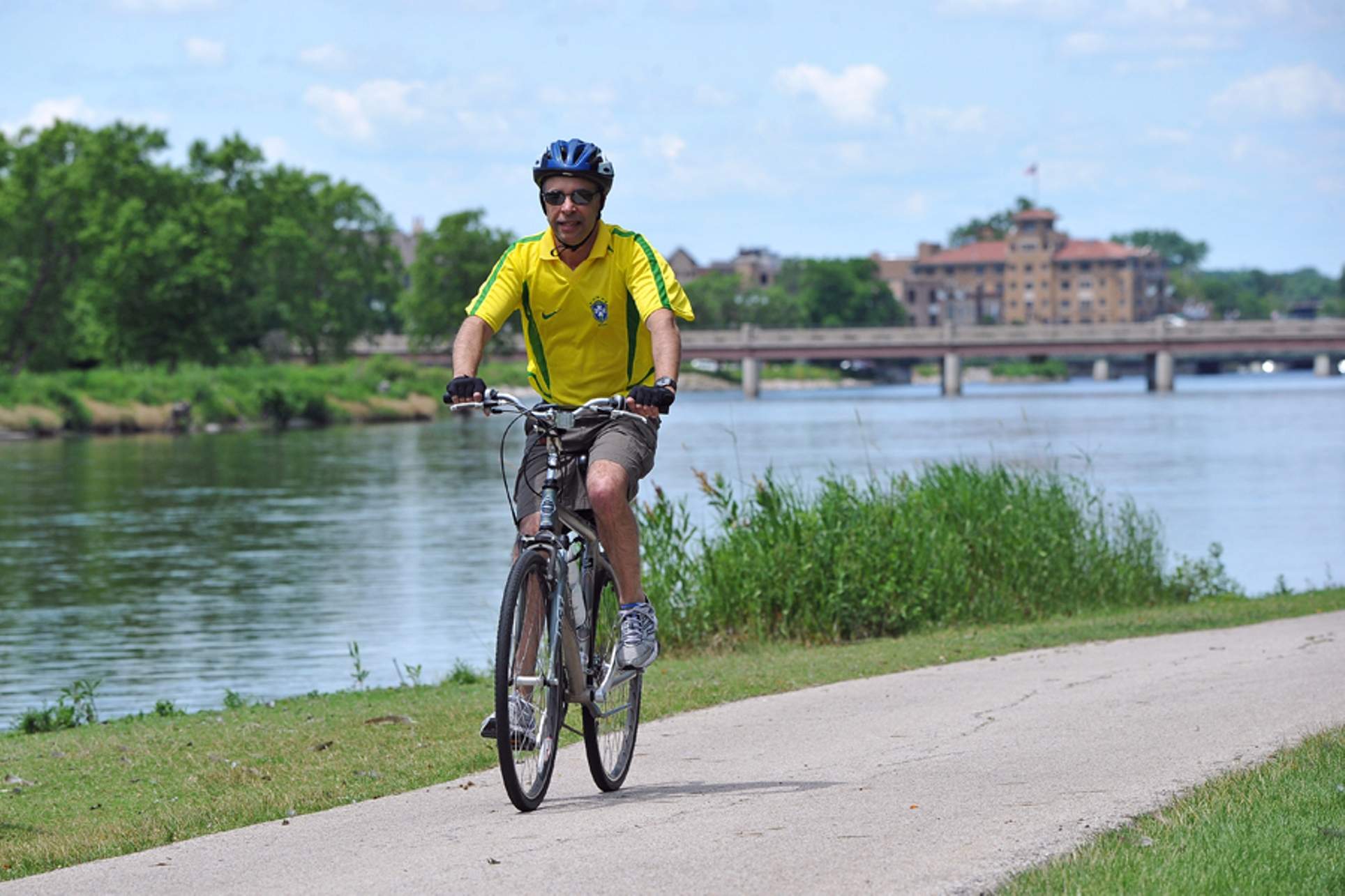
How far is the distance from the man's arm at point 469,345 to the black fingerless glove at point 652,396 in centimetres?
58

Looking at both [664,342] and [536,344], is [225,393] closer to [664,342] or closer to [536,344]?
[536,344]

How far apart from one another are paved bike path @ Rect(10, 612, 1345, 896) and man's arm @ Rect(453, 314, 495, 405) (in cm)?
155

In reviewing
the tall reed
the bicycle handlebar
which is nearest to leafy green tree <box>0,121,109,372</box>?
the tall reed

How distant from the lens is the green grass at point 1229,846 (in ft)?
17.2

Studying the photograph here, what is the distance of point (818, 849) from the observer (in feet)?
18.9

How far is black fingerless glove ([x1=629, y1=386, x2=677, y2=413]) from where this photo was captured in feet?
20.9

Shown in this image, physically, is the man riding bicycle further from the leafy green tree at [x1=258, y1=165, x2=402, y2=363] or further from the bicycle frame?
the leafy green tree at [x1=258, y1=165, x2=402, y2=363]

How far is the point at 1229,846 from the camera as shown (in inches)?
223

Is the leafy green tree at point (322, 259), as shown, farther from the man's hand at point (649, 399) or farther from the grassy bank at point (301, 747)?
the man's hand at point (649, 399)

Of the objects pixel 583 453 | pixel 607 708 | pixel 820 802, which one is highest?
pixel 583 453

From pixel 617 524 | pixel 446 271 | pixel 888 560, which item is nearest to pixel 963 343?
pixel 446 271

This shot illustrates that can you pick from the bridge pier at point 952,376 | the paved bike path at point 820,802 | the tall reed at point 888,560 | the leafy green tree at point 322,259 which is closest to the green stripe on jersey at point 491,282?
the paved bike path at point 820,802

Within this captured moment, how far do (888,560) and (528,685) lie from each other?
9.13m

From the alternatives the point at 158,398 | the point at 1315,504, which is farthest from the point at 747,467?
the point at 158,398
